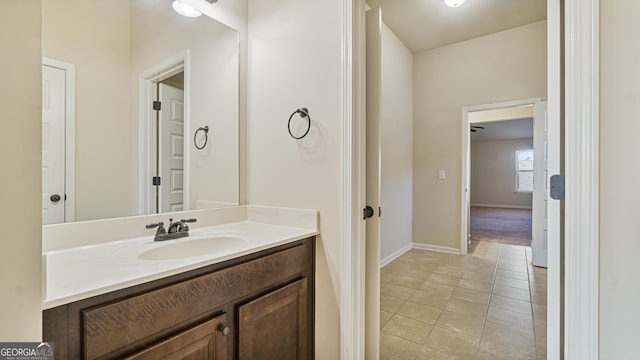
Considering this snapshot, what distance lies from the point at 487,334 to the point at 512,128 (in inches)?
312

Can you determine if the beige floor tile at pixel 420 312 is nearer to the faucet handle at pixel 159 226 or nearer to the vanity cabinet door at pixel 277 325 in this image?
the vanity cabinet door at pixel 277 325

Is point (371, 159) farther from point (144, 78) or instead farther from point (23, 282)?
point (23, 282)

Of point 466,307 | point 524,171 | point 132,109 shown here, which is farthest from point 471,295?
point 524,171

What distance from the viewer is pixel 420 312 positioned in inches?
86.1

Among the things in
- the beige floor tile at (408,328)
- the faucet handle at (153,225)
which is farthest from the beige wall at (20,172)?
the beige floor tile at (408,328)

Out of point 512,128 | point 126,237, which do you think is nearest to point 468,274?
point 126,237

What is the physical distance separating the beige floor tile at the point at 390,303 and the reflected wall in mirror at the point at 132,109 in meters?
1.54

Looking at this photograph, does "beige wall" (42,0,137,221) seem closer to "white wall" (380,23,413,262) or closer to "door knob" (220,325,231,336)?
"door knob" (220,325,231,336)

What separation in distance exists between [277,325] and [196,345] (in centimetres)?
38

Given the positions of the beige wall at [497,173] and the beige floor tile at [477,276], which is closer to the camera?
the beige floor tile at [477,276]

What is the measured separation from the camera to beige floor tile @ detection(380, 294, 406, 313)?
2256 millimetres

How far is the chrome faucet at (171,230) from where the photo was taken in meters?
1.29

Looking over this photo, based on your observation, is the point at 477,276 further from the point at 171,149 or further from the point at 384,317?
the point at 171,149

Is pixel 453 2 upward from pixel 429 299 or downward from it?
upward
